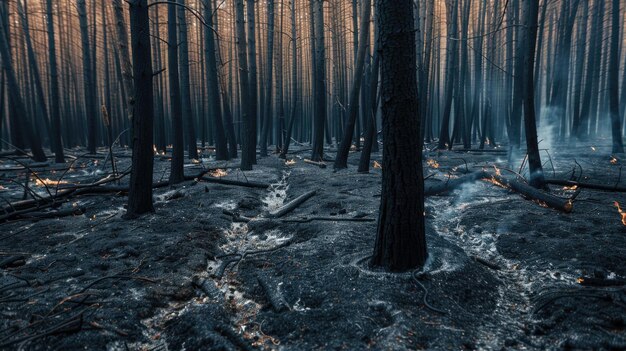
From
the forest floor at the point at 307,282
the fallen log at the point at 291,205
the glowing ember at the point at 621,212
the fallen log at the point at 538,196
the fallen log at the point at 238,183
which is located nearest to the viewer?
the forest floor at the point at 307,282

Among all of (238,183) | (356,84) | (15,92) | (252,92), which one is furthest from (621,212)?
(15,92)

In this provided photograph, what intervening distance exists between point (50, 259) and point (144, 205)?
205cm

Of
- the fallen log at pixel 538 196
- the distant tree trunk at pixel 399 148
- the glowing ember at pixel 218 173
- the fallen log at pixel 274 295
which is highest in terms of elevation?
the distant tree trunk at pixel 399 148

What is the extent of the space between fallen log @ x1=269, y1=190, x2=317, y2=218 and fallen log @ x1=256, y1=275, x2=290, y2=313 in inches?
105

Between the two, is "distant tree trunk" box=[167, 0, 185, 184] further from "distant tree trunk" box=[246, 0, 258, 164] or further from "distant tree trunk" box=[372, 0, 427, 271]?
"distant tree trunk" box=[372, 0, 427, 271]

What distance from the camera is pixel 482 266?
175 inches

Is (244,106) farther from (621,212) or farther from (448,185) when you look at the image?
(621,212)

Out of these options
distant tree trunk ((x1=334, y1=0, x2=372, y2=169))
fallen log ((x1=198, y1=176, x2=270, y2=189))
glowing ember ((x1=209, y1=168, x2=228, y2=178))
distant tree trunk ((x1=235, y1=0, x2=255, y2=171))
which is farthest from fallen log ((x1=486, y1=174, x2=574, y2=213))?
glowing ember ((x1=209, y1=168, x2=228, y2=178))

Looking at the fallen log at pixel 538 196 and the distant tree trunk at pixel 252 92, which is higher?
the distant tree trunk at pixel 252 92

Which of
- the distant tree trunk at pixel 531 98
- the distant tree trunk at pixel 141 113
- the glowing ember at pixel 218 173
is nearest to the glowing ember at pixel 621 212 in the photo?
the distant tree trunk at pixel 531 98

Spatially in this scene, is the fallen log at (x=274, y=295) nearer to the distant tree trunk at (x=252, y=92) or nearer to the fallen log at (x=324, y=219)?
the fallen log at (x=324, y=219)

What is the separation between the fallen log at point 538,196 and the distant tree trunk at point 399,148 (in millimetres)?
3764

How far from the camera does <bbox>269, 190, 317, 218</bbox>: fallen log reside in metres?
6.92

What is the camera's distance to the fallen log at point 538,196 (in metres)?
6.33
